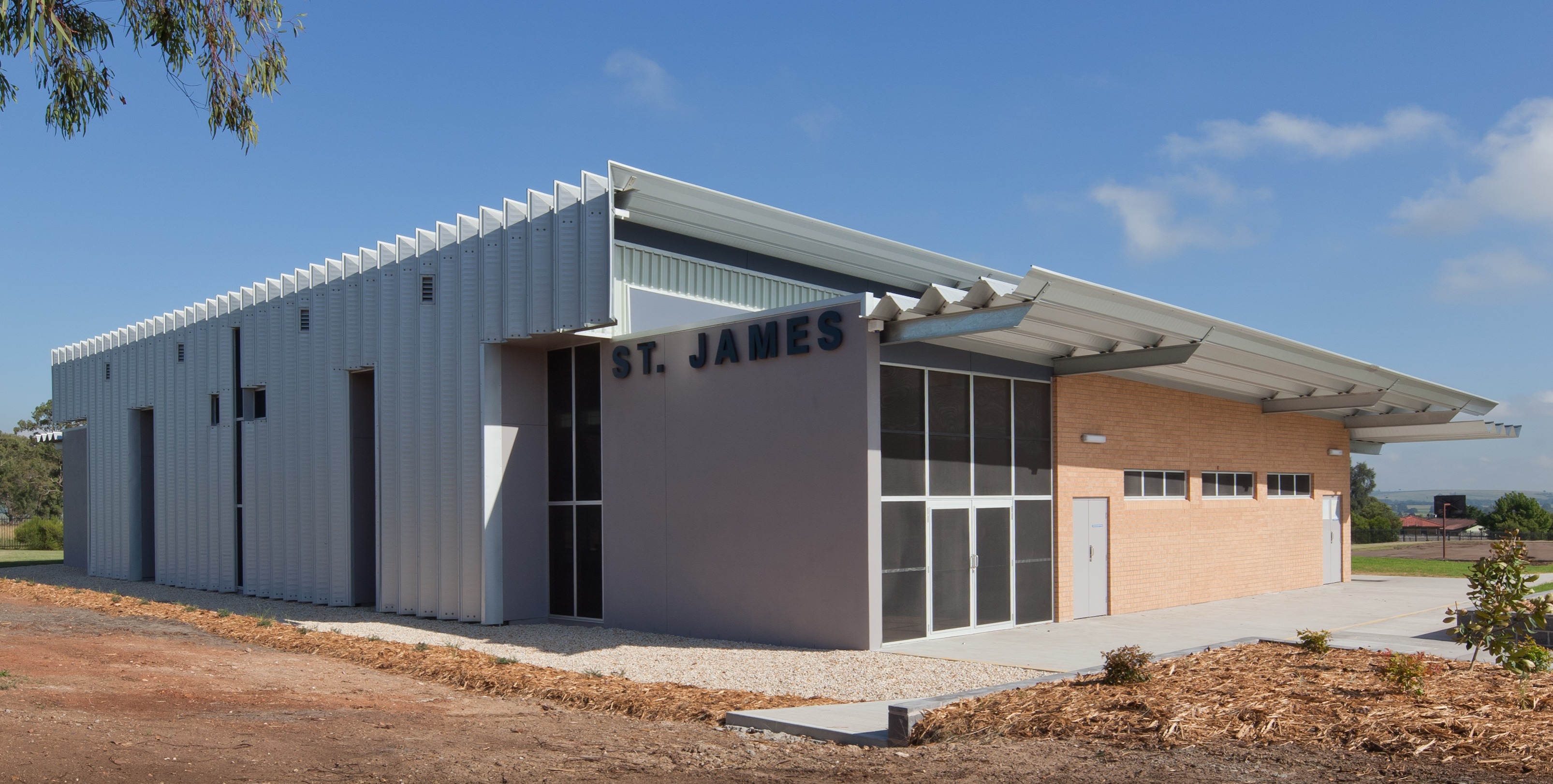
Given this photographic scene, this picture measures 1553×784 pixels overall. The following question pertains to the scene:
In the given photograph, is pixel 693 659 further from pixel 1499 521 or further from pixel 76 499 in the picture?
pixel 1499 521

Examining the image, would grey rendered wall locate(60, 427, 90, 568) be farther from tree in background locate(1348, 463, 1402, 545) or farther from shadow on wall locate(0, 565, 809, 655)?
tree in background locate(1348, 463, 1402, 545)

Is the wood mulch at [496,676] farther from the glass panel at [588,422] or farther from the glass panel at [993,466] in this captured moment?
the glass panel at [993,466]

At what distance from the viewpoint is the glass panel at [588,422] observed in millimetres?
17078

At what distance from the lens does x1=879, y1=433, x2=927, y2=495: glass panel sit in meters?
14.2

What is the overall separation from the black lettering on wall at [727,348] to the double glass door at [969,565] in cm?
326

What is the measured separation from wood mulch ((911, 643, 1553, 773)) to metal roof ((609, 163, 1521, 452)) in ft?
15.5

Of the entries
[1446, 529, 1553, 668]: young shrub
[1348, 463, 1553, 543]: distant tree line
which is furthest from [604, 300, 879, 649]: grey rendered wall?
[1348, 463, 1553, 543]: distant tree line

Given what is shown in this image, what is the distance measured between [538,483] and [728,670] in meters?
6.41

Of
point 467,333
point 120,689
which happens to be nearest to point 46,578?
point 467,333

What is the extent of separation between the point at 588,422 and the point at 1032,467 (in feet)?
22.0

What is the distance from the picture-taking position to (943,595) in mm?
15000

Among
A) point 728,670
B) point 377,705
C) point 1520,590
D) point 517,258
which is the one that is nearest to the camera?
point 1520,590

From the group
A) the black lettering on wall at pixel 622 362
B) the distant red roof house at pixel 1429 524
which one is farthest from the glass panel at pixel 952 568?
the distant red roof house at pixel 1429 524

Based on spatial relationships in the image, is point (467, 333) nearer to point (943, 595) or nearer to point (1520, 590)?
point (943, 595)
